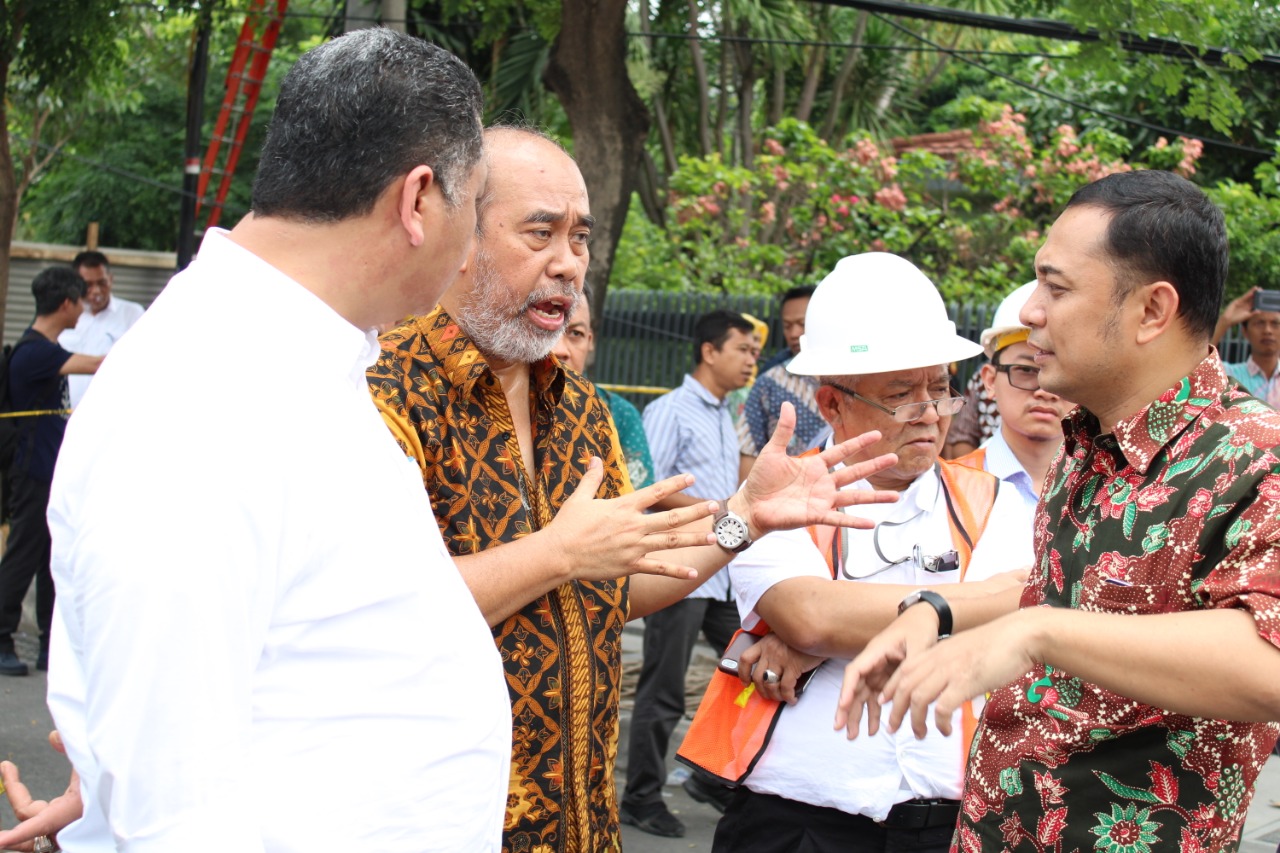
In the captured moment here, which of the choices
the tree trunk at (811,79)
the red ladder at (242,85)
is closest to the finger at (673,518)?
the red ladder at (242,85)

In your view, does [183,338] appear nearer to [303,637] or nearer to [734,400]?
[303,637]

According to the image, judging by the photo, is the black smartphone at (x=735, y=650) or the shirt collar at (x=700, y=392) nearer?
the black smartphone at (x=735, y=650)

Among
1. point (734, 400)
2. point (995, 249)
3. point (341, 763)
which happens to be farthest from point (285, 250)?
point (995, 249)

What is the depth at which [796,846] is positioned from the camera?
271 centimetres

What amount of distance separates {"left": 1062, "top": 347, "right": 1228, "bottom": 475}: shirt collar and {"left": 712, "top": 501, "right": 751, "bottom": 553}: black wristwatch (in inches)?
28.1

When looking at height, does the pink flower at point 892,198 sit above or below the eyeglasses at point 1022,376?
above

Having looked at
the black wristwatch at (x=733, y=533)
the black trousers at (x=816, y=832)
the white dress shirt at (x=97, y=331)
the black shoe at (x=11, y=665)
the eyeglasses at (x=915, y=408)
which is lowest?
the black shoe at (x=11, y=665)

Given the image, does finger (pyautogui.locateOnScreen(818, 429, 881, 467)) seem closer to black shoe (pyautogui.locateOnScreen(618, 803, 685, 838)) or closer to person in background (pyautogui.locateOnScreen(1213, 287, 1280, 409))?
black shoe (pyautogui.locateOnScreen(618, 803, 685, 838))

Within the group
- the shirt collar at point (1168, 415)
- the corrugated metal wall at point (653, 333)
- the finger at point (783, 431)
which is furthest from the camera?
the corrugated metal wall at point (653, 333)

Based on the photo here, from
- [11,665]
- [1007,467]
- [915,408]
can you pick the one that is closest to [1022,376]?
[1007,467]

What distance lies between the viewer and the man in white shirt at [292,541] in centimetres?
125

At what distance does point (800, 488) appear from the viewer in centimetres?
244

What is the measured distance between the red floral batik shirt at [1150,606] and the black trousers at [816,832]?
0.57 m

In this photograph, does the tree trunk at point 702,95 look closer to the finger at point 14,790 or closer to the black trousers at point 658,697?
the black trousers at point 658,697
